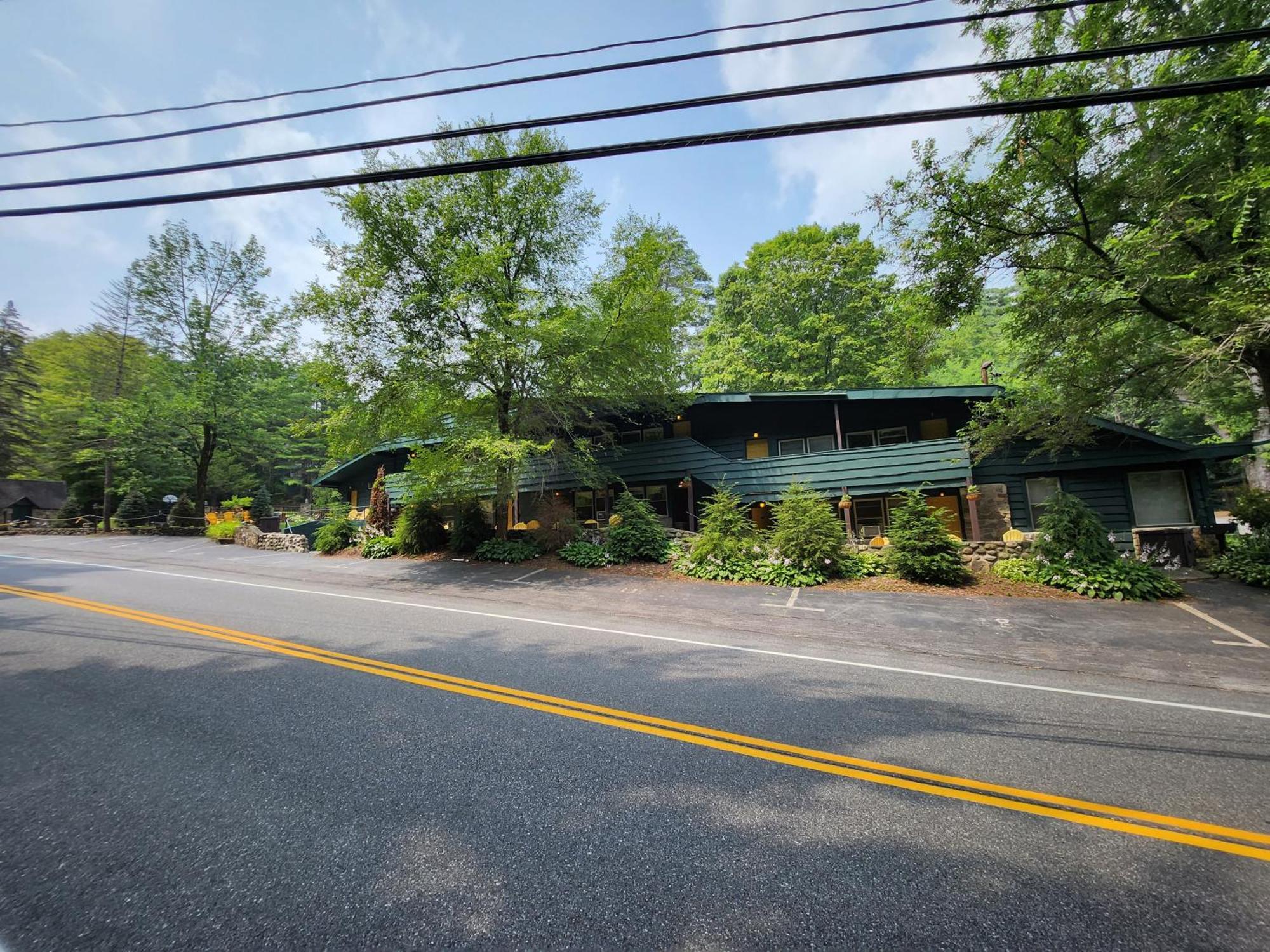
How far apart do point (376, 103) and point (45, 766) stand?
6.23 meters

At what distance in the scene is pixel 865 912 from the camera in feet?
6.51

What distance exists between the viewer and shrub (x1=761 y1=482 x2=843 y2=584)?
35.4ft

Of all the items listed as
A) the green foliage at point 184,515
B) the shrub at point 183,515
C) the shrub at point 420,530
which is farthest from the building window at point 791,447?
the shrub at point 183,515

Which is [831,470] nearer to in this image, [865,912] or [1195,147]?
[1195,147]

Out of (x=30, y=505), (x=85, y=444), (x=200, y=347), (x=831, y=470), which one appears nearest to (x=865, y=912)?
(x=831, y=470)

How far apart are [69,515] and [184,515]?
1132 cm

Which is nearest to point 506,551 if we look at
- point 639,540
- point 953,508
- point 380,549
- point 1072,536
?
point 639,540

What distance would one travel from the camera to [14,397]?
34188 millimetres

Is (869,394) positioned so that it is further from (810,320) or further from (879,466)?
(810,320)

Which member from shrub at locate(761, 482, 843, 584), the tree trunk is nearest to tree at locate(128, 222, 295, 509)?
the tree trunk

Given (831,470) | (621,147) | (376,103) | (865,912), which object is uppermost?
(376,103)

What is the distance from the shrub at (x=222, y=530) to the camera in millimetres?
19609

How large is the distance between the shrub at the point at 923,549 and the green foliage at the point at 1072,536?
1538 mm

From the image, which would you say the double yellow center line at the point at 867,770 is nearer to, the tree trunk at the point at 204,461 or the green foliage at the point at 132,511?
the tree trunk at the point at 204,461
